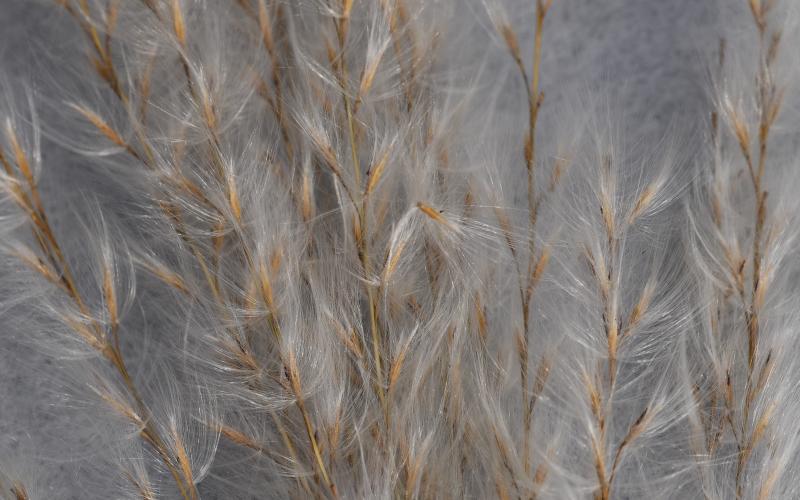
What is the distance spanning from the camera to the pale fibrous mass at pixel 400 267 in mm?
829

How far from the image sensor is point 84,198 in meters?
1.04

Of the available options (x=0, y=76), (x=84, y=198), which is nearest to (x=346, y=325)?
(x=84, y=198)

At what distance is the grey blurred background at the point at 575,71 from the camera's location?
104cm

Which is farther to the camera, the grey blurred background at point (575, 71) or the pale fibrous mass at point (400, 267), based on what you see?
the grey blurred background at point (575, 71)

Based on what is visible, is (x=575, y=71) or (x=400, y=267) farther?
(x=575, y=71)

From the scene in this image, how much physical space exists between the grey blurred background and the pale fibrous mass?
8 centimetres

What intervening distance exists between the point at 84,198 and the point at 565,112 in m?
0.56

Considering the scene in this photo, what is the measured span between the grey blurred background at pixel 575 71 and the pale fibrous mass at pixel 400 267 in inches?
3.0

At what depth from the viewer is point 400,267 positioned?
2.71ft

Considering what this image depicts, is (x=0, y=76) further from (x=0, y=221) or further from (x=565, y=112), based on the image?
(x=565, y=112)

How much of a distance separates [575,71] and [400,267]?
403mm

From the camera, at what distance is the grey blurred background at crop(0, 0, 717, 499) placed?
3.41ft

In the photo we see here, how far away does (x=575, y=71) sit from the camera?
1.09 metres

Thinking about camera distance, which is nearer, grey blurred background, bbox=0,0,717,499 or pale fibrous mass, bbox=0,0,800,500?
pale fibrous mass, bbox=0,0,800,500
